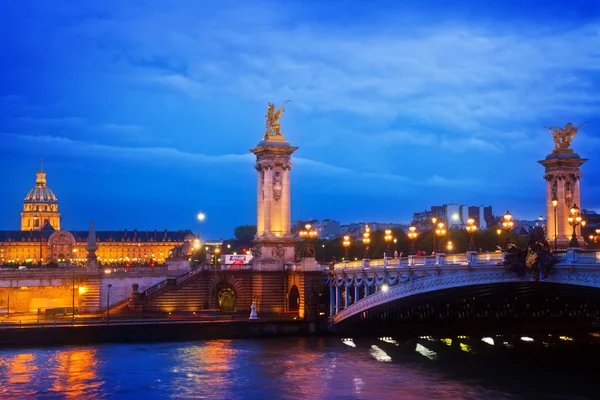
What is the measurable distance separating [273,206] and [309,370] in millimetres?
29765

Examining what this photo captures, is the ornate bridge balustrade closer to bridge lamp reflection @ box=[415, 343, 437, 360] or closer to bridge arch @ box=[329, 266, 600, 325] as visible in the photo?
bridge arch @ box=[329, 266, 600, 325]

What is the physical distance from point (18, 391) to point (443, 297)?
88.4 feet

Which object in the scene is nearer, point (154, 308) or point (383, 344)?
point (383, 344)

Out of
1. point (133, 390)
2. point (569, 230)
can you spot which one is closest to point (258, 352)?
point (133, 390)

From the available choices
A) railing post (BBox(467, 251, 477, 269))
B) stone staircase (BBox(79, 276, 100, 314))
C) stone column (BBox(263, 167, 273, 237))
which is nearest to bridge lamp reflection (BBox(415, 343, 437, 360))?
railing post (BBox(467, 251, 477, 269))

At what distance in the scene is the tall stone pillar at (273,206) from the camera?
274 ft

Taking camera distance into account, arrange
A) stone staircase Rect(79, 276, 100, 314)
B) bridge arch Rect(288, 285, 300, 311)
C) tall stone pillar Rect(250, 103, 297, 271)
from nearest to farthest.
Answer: bridge arch Rect(288, 285, 300, 311)
tall stone pillar Rect(250, 103, 297, 271)
stone staircase Rect(79, 276, 100, 314)

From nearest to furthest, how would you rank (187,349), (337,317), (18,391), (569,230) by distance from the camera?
(18,391), (187,349), (337,317), (569,230)

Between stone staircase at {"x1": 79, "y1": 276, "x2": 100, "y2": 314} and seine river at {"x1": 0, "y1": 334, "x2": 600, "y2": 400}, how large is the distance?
65.6 ft

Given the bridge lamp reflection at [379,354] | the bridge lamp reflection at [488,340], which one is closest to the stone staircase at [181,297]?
the bridge lamp reflection at [379,354]

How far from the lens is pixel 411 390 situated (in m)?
49.4

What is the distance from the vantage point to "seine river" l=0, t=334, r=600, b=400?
49.1 m

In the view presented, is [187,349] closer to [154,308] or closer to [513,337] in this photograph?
[154,308]

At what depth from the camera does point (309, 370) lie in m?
56.2
